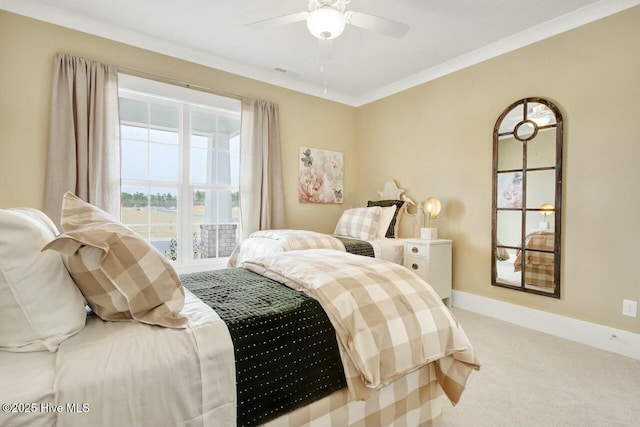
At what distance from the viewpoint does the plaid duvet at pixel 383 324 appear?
1188mm

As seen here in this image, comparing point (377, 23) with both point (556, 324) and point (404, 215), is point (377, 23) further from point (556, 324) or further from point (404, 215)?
point (556, 324)

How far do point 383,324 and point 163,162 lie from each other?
3.02 metres

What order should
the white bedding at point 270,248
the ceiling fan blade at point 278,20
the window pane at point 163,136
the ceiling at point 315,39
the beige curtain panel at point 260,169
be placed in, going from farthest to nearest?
the beige curtain panel at point 260,169 → the window pane at point 163,136 → the white bedding at point 270,248 → the ceiling at point 315,39 → the ceiling fan blade at point 278,20

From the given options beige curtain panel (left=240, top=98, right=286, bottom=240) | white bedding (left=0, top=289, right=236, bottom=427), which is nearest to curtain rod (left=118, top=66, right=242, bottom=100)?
beige curtain panel (left=240, top=98, right=286, bottom=240)

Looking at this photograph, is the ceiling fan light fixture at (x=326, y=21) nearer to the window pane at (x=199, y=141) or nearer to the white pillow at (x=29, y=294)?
the white pillow at (x=29, y=294)

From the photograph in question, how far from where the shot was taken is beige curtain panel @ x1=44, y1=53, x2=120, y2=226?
2.62 metres

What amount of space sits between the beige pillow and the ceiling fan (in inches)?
68.5

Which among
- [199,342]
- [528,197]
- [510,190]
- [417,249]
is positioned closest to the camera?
[199,342]

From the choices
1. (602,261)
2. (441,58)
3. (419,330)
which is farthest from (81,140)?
(602,261)

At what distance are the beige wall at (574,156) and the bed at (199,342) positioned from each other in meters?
1.87

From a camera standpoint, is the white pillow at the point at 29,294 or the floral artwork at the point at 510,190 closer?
the white pillow at the point at 29,294

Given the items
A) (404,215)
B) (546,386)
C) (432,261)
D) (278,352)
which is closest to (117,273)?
(278,352)

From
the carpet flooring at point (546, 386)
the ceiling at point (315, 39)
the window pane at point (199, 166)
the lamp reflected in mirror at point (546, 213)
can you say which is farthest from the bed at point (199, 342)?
the window pane at point (199, 166)

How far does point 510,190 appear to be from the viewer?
9.80 feet
